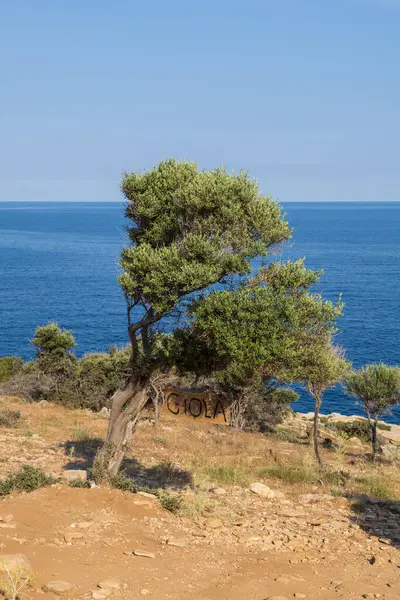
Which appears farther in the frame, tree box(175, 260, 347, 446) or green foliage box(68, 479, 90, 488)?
green foliage box(68, 479, 90, 488)

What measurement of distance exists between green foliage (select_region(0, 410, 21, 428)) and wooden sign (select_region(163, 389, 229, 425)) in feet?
42.7

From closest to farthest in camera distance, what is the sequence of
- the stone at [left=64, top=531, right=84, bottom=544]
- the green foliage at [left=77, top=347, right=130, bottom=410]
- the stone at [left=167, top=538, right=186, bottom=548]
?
the stone at [left=64, top=531, right=84, bottom=544], the stone at [left=167, top=538, right=186, bottom=548], the green foliage at [left=77, top=347, right=130, bottom=410]

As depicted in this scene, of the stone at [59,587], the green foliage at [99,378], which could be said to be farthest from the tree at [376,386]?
the stone at [59,587]

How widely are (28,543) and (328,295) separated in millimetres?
96601

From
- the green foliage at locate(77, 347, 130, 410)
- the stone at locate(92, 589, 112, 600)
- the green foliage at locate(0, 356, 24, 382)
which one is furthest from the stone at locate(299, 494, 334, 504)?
the green foliage at locate(0, 356, 24, 382)

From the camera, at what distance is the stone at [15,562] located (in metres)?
10.3

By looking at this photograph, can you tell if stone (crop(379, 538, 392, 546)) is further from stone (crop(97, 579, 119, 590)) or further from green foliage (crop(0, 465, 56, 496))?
green foliage (crop(0, 465, 56, 496))

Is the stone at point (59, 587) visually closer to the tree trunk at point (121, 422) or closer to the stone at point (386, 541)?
the tree trunk at point (121, 422)

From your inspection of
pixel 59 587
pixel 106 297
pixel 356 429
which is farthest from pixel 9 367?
pixel 106 297

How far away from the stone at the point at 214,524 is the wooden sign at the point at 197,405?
22.1 m

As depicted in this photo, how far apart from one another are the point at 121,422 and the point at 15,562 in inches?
241

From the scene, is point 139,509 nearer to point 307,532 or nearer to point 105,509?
point 105,509

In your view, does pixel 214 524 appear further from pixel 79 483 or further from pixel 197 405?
pixel 197 405

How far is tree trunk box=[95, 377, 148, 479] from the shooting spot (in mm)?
16312
